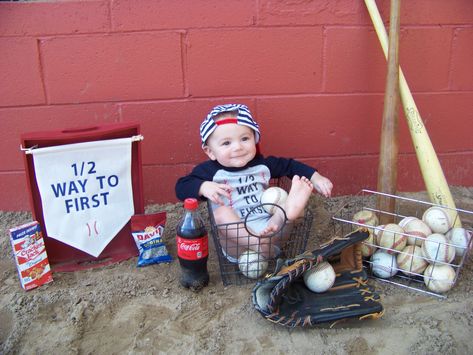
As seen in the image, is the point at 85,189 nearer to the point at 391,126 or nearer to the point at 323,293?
the point at 323,293

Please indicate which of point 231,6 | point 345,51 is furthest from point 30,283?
point 345,51

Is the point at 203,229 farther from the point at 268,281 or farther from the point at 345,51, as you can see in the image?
the point at 345,51

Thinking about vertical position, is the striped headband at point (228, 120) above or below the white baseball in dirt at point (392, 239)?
above

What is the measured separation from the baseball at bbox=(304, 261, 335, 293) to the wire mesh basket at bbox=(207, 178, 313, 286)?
0.22 meters

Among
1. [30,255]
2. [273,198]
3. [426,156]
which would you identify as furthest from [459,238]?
[30,255]

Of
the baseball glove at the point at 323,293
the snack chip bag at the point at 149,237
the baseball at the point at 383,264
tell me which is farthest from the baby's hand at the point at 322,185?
the snack chip bag at the point at 149,237

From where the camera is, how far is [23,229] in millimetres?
2102

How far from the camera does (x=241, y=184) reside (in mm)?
2344

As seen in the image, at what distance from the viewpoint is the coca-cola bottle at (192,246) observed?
2.02m

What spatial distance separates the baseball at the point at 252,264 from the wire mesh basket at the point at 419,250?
1.31ft

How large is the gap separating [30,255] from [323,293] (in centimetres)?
136

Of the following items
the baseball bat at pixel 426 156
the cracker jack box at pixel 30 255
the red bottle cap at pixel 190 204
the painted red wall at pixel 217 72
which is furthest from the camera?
the painted red wall at pixel 217 72

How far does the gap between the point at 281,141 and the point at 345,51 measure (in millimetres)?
645

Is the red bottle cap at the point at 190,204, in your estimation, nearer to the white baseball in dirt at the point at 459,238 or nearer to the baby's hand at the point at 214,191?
the baby's hand at the point at 214,191
